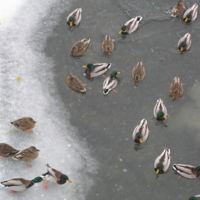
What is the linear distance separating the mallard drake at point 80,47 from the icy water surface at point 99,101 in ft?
0.55

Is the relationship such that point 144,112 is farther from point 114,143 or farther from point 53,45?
point 53,45

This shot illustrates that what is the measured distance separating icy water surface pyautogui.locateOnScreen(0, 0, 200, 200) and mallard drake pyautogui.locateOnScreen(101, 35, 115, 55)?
185 mm

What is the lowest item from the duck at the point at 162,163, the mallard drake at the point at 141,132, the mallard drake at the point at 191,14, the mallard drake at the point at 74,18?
the duck at the point at 162,163

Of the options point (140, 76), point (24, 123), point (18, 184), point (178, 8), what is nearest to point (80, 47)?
point (140, 76)

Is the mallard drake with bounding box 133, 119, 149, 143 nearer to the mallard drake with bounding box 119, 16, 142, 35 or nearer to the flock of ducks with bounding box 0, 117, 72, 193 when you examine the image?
the flock of ducks with bounding box 0, 117, 72, 193

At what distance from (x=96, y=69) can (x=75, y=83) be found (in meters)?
0.69

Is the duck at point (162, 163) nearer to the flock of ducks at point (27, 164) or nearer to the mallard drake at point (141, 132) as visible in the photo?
the mallard drake at point (141, 132)

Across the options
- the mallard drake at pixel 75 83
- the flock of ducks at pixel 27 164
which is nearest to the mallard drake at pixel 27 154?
the flock of ducks at pixel 27 164

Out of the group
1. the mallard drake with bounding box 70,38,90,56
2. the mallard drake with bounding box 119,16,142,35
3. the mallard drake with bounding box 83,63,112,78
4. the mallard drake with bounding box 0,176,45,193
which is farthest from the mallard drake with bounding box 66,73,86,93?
the mallard drake with bounding box 0,176,45,193

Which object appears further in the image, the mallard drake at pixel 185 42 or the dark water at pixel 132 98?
the mallard drake at pixel 185 42

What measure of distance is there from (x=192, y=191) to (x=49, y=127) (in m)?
3.44

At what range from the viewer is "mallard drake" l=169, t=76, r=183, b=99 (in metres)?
9.44

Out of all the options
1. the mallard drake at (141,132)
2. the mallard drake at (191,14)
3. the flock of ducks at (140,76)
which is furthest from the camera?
the mallard drake at (191,14)

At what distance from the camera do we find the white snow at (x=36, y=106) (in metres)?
8.35
